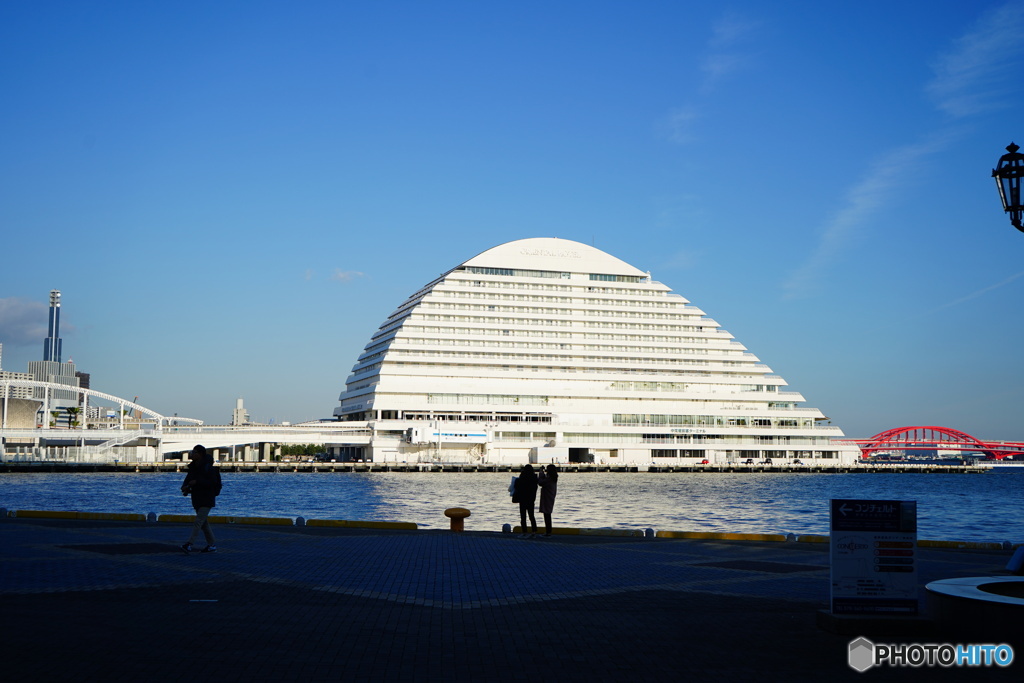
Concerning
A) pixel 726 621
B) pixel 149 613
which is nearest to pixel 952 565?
pixel 726 621

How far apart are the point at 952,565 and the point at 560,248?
131045 millimetres

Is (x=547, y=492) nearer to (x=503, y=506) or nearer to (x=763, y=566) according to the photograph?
(x=763, y=566)

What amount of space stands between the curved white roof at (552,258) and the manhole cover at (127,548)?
4896 inches

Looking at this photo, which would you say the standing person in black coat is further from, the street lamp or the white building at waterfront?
the white building at waterfront

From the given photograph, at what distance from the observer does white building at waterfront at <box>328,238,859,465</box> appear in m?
134

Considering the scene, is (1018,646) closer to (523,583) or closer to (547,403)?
(523,583)

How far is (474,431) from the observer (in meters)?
132

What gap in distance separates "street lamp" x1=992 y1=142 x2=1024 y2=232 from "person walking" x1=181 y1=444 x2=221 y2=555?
49.0 feet

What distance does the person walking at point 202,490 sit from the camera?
1958cm

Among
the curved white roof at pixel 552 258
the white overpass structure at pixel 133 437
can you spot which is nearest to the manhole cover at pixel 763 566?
the white overpass structure at pixel 133 437

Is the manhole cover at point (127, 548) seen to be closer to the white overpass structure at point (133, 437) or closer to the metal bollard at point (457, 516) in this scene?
the metal bollard at point (457, 516)

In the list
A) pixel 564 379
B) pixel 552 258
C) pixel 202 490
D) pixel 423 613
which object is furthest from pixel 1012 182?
pixel 552 258

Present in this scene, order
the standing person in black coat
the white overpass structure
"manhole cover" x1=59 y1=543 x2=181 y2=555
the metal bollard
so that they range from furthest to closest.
Result: the white overpass structure → the metal bollard → the standing person in black coat → "manhole cover" x1=59 y1=543 x2=181 y2=555

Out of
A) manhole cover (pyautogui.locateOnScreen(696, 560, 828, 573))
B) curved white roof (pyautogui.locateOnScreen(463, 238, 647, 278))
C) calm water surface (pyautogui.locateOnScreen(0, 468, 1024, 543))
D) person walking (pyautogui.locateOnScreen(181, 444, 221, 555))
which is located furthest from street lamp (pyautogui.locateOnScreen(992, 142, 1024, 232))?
curved white roof (pyautogui.locateOnScreen(463, 238, 647, 278))
